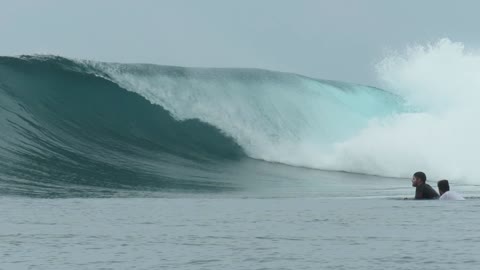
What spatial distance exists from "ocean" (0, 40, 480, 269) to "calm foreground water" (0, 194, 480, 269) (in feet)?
0.08

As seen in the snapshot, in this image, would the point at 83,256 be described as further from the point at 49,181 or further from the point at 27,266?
the point at 49,181

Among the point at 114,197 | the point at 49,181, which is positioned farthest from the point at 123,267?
the point at 49,181

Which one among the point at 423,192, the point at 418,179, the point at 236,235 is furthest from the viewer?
the point at 423,192

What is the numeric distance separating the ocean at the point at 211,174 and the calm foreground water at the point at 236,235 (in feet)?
0.08

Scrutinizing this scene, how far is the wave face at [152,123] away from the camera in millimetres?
20391

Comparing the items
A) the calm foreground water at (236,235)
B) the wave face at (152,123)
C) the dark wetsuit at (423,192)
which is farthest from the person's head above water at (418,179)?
the wave face at (152,123)

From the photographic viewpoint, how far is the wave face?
66.9 feet

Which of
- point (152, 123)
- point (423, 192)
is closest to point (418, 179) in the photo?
point (423, 192)

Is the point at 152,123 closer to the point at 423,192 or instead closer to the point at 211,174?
the point at 211,174

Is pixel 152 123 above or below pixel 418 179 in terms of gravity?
above

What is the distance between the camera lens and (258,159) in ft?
88.6

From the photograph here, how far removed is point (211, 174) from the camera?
22.5m

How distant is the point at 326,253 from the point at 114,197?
304 inches

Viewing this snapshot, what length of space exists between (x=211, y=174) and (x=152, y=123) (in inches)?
174
